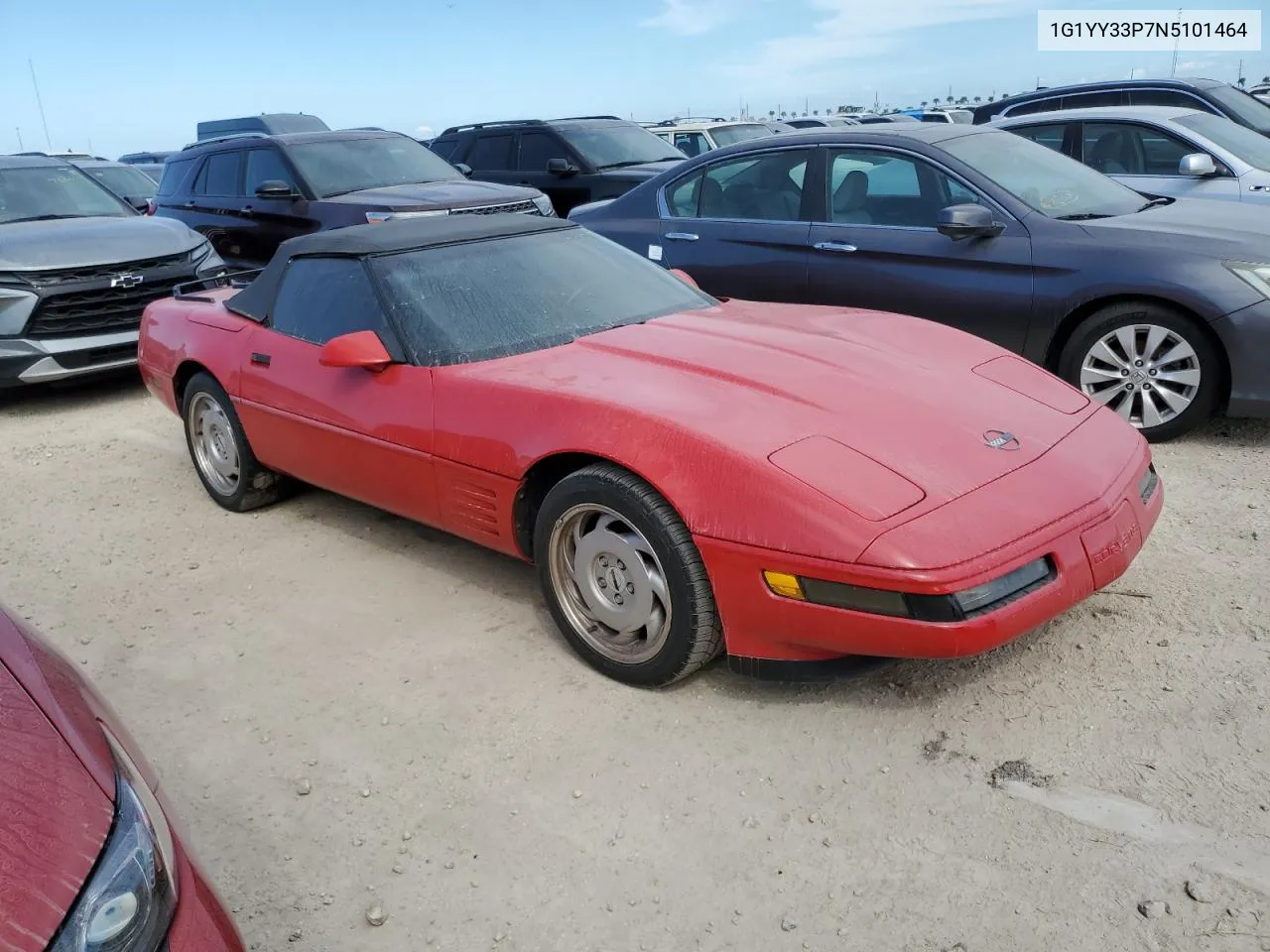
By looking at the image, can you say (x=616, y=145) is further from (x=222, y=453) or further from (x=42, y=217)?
(x=222, y=453)

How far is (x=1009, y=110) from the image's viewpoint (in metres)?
9.99

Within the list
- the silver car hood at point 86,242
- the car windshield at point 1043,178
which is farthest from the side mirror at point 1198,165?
the silver car hood at point 86,242

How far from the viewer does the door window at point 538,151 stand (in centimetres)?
1156

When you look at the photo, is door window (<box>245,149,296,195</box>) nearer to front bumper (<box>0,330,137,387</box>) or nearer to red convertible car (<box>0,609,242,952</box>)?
front bumper (<box>0,330,137,387</box>)

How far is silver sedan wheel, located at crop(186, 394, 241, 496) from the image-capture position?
16.3 feet

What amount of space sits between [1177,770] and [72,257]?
713 cm

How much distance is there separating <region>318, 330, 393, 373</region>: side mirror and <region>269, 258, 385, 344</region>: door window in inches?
5.5

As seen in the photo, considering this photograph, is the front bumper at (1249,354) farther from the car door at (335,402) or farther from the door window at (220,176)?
the door window at (220,176)

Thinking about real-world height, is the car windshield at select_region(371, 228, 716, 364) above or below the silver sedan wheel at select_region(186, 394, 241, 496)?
above

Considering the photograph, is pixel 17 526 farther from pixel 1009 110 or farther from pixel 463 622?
pixel 1009 110

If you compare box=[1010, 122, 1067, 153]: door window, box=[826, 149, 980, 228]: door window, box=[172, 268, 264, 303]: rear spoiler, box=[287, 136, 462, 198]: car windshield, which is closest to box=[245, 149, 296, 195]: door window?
box=[287, 136, 462, 198]: car windshield

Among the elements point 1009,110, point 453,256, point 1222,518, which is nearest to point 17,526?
point 453,256

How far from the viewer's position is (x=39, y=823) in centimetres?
155

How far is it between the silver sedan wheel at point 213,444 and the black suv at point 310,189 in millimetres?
3368
